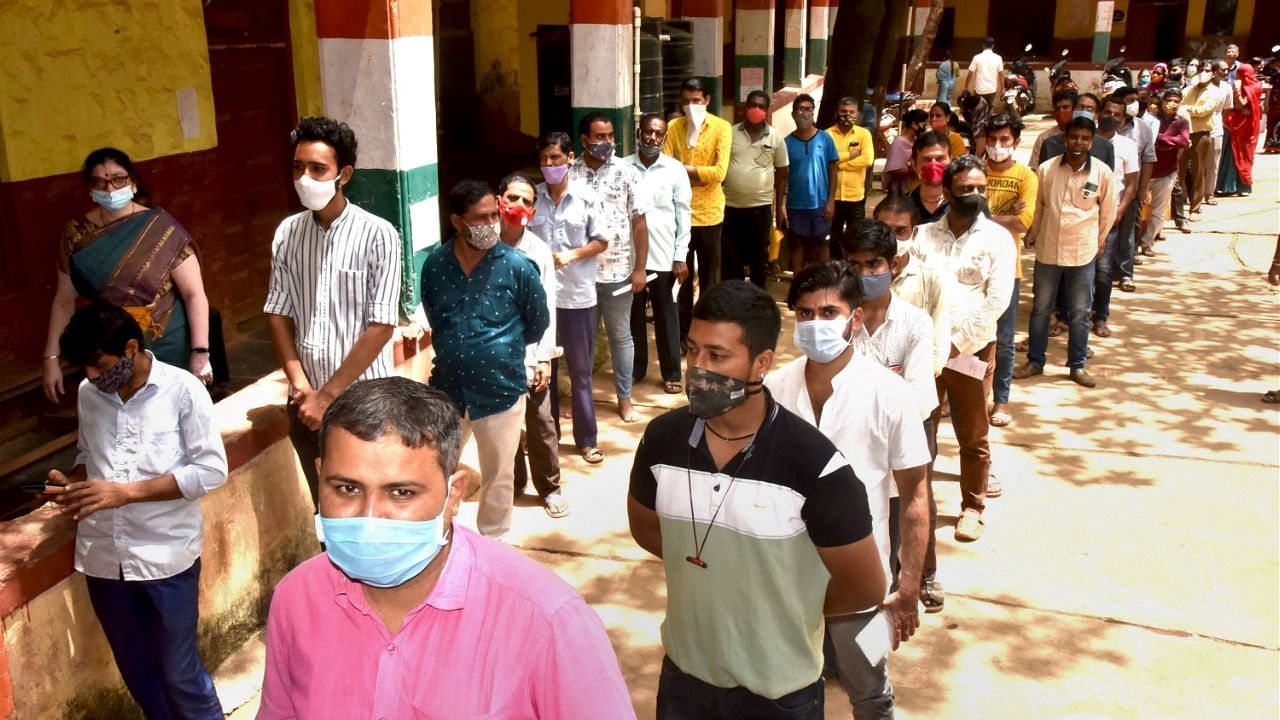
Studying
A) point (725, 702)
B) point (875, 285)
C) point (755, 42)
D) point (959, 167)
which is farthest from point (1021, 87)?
point (725, 702)

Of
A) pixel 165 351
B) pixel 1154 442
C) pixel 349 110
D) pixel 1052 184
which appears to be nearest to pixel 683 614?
pixel 165 351

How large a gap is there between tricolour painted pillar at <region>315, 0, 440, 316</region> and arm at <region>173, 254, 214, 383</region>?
119 centimetres

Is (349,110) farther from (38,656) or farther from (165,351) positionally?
(38,656)

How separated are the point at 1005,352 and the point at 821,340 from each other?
4.27m

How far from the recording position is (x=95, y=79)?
23.1 ft

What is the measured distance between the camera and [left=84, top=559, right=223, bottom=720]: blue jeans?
3.86m

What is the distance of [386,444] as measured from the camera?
2016 mm

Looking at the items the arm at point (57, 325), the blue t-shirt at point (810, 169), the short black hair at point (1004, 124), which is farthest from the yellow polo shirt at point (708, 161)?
the arm at point (57, 325)

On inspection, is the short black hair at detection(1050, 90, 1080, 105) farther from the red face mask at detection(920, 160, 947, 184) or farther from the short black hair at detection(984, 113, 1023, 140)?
the red face mask at detection(920, 160, 947, 184)

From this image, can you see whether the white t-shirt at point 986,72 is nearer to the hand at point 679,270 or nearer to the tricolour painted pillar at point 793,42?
the tricolour painted pillar at point 793,42

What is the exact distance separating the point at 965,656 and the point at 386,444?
3.58 m

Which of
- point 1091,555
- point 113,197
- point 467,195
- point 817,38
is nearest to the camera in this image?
point 113,197

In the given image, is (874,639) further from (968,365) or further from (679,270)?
(679,270)

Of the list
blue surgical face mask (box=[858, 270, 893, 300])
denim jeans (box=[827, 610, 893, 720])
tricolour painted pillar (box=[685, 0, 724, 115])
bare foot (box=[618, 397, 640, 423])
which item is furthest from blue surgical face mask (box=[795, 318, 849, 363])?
tricolour painted pillar (box=[685, 0, 724, 115])
